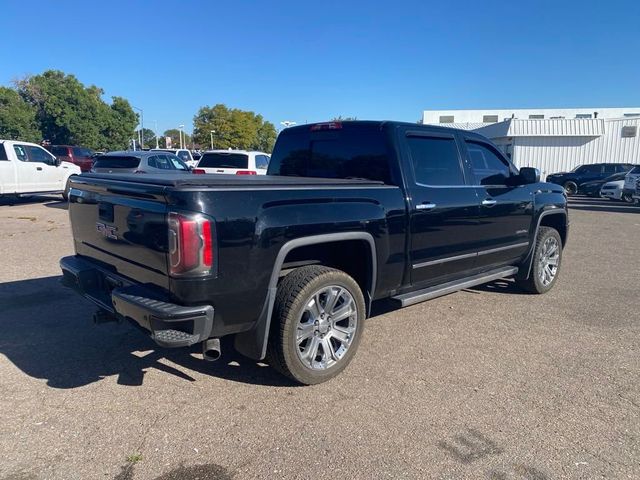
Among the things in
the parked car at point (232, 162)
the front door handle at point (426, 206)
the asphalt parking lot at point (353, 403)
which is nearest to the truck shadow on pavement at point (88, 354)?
the asphalt parking lot at point (353, 403)

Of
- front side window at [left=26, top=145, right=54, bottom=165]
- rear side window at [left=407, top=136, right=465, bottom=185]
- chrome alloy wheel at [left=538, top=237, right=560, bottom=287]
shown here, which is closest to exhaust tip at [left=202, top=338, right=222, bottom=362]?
rear side window at [left=407, top=136, right=465, bottom=185]

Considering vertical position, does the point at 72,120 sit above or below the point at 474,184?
above

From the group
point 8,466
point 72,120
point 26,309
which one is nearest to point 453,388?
point 8,466

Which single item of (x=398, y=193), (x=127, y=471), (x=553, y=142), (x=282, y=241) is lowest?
(x=127, y=471)

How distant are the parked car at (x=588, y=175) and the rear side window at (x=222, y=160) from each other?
1839cm

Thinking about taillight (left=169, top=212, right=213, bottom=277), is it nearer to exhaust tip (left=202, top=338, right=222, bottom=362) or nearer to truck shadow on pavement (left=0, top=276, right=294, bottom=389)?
exhaust tip (left=202, top=338, right=222, bottom=362)

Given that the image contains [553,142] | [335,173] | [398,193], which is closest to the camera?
[398,193]

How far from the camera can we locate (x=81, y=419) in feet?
10.2

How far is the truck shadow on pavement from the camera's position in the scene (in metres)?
3.72

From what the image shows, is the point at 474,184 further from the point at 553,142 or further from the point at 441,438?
the point at 553,142

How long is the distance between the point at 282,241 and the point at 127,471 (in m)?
1.59

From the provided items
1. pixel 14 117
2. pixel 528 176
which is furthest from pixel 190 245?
pixel 14 117

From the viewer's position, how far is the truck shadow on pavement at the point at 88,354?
146 inches

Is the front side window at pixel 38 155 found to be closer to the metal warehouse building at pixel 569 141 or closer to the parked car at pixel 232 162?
the parked car at pixel 232 162
